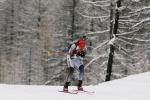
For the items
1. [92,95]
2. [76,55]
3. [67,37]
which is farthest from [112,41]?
[92,95]

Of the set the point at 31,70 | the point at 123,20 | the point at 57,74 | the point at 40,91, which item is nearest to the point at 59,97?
the point at 40,91

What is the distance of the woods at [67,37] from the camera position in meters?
29.9

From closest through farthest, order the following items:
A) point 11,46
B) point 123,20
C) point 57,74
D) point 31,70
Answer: point 123,20 → point 57,74 → point 31,70 → point 11,46

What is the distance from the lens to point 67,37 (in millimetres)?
39531

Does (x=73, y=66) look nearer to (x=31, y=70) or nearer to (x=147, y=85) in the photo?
(x=147, y=85)

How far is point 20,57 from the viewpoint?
6844 centimetres

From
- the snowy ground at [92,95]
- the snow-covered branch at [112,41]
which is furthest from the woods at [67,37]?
the snowy ground at [92,95]

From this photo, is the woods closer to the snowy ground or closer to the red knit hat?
the snowy ground

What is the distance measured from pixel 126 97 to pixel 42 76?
148ft

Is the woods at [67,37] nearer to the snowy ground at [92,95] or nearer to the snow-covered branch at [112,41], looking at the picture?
the snow-covered branch at [112,41]

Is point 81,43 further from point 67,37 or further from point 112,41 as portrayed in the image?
point 67,37

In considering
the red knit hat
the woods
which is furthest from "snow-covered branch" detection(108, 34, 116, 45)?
the red knit hat

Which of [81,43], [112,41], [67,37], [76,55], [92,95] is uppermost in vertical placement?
[81,43]

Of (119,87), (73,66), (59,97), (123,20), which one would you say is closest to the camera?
(59,97)
